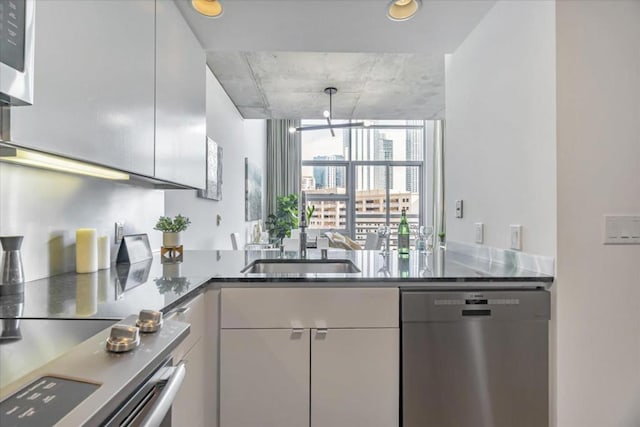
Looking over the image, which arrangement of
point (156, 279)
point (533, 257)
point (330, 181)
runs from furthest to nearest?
point (330, 181)
point (533, 257)
point (156, 279)

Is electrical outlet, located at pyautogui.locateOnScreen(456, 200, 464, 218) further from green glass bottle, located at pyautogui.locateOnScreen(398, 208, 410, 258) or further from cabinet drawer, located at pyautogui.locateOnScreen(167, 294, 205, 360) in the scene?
cabinet drawer, located at pyautogui.locateOnScreen(167, 294, 205, 360)

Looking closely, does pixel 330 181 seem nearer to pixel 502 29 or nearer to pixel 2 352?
pixel 502 29

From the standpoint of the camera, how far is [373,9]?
1826 mm

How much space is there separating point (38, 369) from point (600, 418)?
1845mm

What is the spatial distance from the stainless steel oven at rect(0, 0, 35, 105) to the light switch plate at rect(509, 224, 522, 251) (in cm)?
175

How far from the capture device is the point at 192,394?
49.4 inches

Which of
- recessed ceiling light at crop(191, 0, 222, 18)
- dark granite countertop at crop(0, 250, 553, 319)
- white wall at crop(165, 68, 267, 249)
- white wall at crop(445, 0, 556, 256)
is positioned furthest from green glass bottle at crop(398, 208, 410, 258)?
white wall at crop(165, 68, 267, 249)

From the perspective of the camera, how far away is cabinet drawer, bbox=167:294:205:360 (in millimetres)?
1169

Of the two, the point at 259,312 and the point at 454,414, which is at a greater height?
the point at 259,312

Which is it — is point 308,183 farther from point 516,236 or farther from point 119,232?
point 516,236

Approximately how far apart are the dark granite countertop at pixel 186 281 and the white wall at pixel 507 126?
242 millimetres

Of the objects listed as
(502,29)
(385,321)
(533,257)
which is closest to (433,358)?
(385,321)

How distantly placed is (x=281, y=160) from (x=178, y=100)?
20.7ft

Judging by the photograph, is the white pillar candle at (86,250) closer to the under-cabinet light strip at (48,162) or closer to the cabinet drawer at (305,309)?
the under-cabinet light strip at (48,162)
